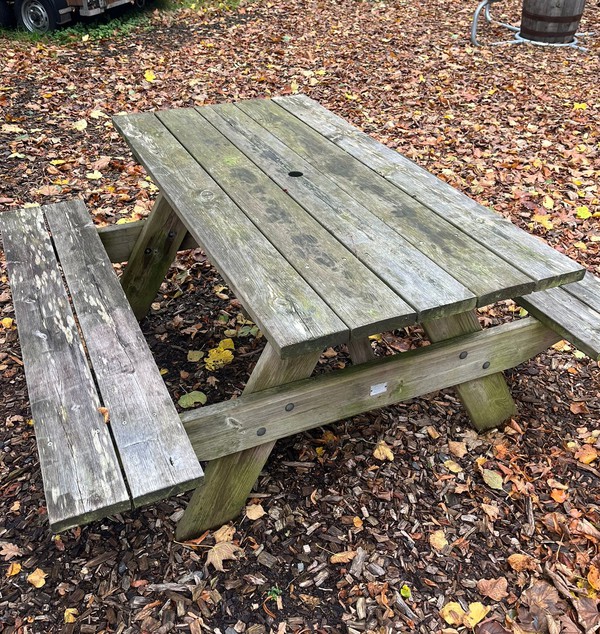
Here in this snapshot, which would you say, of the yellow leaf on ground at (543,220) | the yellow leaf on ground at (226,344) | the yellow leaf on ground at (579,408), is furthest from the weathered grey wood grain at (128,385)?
the yellow leaf on ground at (543,220)

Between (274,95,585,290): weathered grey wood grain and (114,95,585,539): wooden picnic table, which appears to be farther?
(274,95,585,290): weathered grey wood grain

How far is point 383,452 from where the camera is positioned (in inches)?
101

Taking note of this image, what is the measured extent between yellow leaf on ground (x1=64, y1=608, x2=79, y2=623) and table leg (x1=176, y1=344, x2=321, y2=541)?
→ 1.27 feet

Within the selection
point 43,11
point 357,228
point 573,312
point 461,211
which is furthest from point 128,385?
point 43,11

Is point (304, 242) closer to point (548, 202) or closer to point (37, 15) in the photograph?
point (548, 202)

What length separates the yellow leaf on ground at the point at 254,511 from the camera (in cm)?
230

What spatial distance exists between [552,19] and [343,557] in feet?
24.0

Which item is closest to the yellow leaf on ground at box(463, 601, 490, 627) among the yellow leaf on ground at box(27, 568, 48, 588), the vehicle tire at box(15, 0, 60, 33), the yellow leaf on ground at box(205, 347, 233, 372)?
the yellow leaf on ground at box(27, 568, 48, 588)

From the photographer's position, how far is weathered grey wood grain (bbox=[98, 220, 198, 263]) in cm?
306

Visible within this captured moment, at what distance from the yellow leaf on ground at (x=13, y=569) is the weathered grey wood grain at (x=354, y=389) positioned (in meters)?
0.76

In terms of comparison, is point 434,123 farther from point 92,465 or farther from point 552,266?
point 92,465

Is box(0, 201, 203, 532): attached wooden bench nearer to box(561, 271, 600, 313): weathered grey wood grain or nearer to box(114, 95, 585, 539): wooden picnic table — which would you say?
box(114, 95, 585, 539): wooden picnic table

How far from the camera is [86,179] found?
4.64m

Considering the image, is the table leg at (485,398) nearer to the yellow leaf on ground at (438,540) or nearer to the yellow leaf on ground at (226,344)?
the yellow leaf on ground at (438,540)
